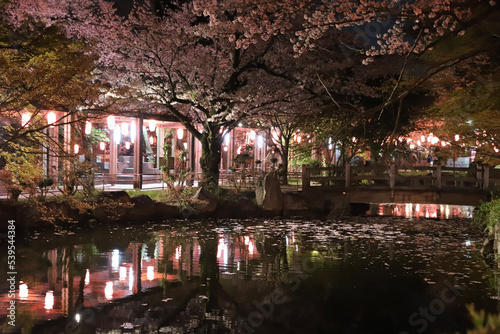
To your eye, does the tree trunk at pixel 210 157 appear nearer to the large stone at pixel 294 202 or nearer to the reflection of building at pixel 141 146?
the reflection of building at pixel 141 146

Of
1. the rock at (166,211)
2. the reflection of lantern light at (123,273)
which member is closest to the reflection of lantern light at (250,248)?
the reflection of lantern light at (123,273)

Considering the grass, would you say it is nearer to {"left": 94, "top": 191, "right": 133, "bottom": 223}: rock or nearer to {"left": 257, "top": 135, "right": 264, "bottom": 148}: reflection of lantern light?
{"left": 94, "top": 191, "right": 133, "bottom": 223}: rock

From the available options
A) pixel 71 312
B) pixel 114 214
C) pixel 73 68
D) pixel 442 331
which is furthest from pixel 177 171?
pixel 442 331

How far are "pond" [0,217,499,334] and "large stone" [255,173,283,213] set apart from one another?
3721 millimetres

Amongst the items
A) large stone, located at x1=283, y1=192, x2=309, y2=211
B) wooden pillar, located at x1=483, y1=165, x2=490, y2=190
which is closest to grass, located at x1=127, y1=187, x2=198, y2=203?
large stone, located at x1=283, y1=192, x2=309, y2=211

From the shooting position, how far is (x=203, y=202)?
18.5 meters

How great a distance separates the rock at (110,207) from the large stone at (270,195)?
564 cm

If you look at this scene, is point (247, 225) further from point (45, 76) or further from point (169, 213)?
point (45, 76)

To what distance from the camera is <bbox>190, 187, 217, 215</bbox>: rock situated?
1833cm

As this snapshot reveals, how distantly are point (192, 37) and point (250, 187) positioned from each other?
693 cm

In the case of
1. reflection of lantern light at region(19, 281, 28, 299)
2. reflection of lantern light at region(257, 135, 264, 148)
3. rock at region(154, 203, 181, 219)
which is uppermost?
reflection of lantern light at region(257, 135, 264, 148)

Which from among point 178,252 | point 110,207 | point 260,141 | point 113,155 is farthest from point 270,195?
point 260,141

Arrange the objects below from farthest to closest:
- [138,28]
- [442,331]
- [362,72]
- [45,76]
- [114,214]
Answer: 1. [362,72]
2. [138,28]
3. [114,214]
4. [45,76]
5. [442,331]

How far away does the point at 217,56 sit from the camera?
18.7 meters
